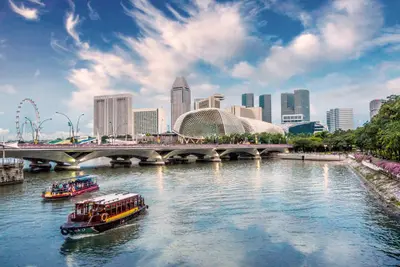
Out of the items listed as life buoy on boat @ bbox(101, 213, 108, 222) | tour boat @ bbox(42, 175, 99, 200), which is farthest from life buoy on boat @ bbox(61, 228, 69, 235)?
tour boat @ bbox(42, 175, 99, 200)

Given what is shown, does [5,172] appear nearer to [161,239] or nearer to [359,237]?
[161,239]

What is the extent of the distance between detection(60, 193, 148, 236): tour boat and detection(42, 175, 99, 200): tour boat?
14825mm

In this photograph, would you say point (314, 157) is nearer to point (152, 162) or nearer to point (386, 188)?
point (152, 162)

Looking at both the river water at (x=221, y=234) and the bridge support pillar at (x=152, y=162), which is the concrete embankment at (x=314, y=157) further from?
the river water at (x=221, y=234)

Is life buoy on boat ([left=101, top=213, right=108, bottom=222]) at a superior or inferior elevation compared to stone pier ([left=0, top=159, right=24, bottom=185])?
inferior

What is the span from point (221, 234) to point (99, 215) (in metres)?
10.6

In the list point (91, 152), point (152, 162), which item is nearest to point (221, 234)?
point (91, 152)

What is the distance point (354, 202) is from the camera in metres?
42.6

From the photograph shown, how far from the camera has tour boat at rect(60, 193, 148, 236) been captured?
1148 inches

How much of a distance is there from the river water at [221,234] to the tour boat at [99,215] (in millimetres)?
813

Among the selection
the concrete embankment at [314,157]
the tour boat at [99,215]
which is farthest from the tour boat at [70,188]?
the concrete embankment at [314,157]

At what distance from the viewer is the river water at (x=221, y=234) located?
24.1 metres

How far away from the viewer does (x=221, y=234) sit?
29.4 metres

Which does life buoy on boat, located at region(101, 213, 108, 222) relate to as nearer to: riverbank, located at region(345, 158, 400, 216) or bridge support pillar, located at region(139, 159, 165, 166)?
riverbank, located at region(345, 158, 400, 216)
